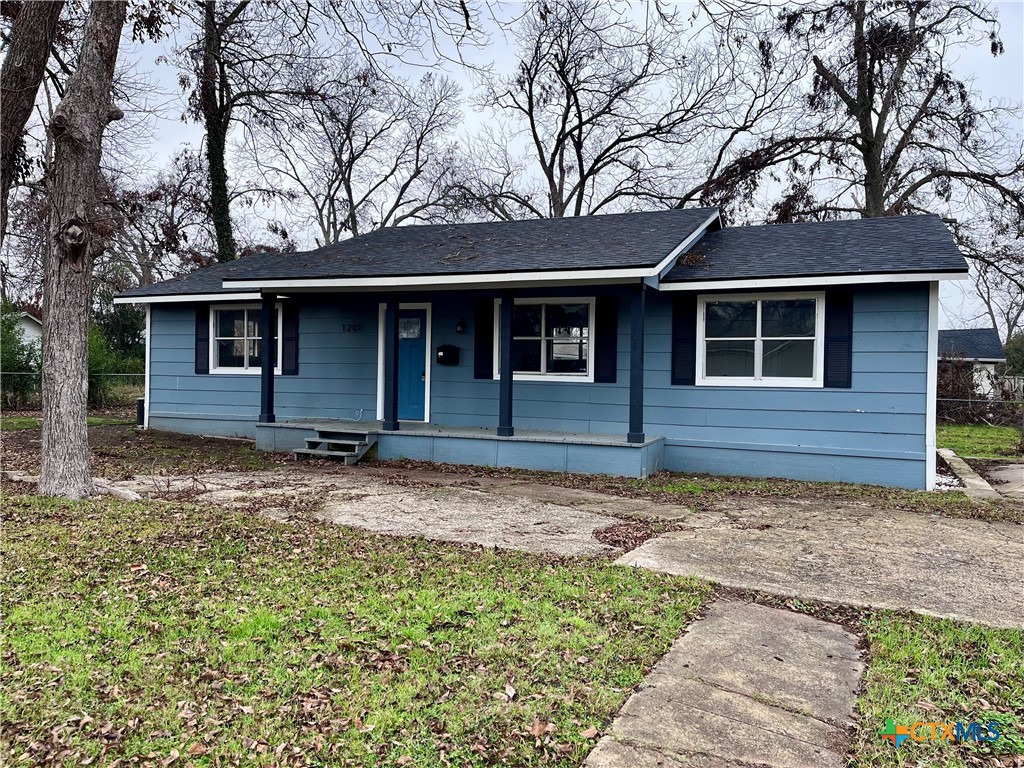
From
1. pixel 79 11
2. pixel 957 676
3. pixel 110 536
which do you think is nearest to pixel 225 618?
pixel 110 536

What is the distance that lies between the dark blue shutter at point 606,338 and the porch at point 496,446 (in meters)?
0.92

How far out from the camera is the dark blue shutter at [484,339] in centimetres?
1077

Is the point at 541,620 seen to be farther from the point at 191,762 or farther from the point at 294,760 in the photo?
the point at 191,762

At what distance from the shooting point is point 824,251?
9.36 m

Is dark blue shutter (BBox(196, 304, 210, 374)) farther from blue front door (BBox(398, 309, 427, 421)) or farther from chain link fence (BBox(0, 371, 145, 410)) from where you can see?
chain link fence (BBox(0, 371, 145, 410))

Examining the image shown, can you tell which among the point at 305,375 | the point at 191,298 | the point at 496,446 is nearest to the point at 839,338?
the point at 496,446

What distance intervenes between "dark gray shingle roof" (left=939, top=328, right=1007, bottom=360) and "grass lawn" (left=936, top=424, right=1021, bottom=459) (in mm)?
11582

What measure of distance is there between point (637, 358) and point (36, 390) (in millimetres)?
15295

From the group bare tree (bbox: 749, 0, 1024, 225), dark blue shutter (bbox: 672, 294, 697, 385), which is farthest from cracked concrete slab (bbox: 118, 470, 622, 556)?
bare tree (bbox: 749, 0, 1024, 225)

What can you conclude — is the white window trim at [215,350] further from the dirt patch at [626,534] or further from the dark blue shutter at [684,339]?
the dirt patch at [626,534]

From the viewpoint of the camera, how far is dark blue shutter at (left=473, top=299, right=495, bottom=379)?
10766mm

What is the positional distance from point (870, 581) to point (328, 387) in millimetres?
9363

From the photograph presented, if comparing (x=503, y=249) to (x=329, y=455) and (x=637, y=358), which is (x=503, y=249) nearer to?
(x=637, y=358)

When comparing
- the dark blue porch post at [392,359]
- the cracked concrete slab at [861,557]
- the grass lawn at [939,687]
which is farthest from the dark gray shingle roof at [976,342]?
the grass lawn at [939,687]
